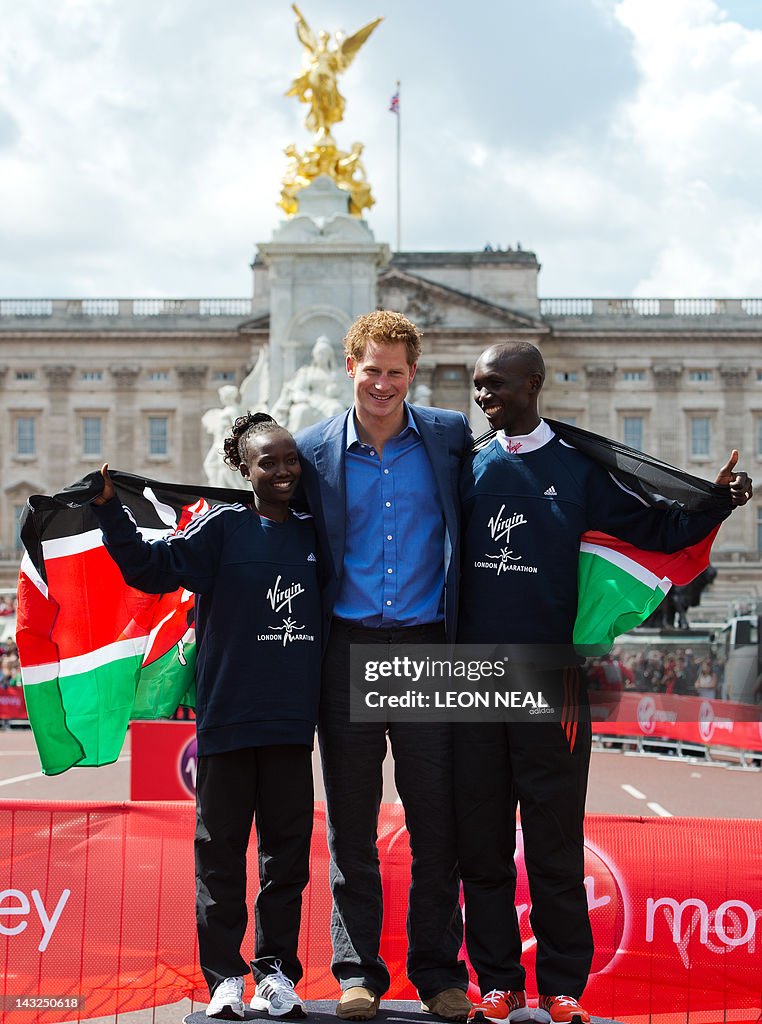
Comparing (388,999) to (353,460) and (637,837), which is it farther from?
(353,460)

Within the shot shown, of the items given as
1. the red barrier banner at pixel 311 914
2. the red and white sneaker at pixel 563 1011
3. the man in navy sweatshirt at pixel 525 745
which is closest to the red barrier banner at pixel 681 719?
the red barrier banner at pixel 311 914

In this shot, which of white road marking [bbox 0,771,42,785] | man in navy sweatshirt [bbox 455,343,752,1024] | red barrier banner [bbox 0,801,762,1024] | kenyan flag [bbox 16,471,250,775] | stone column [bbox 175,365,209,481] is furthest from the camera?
stone column [bbox 175,365,209,481]

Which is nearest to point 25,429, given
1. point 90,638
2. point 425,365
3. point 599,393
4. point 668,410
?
point 425,365

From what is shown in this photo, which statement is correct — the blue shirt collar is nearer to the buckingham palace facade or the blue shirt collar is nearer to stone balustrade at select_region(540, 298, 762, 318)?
the buckingham palace facade

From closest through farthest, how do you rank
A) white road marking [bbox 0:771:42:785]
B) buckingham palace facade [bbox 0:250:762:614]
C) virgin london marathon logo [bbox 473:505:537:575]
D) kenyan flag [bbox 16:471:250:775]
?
virgin london marathon logo [bbox 473:505:537:575], kenyan flag [bbox 16:471:250:775], white road marking [bbox 0:771:42:785], buckingham palace facade [bbox 0:250:762:614]

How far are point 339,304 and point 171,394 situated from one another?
41487 mm

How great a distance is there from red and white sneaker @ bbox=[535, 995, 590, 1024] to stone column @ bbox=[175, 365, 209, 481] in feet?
209

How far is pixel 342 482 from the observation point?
4.84 metres

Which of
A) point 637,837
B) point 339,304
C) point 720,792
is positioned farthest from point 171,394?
point 637,837

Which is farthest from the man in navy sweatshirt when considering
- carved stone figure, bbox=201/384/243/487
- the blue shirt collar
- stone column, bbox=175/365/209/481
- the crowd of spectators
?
stone column, bbox=175/365/209/481

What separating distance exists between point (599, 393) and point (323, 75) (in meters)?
42.9

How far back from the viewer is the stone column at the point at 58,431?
68312 mm

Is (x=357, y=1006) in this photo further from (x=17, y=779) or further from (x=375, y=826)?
(x=17, y=779)

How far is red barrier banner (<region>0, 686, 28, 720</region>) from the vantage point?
25.3 metres
